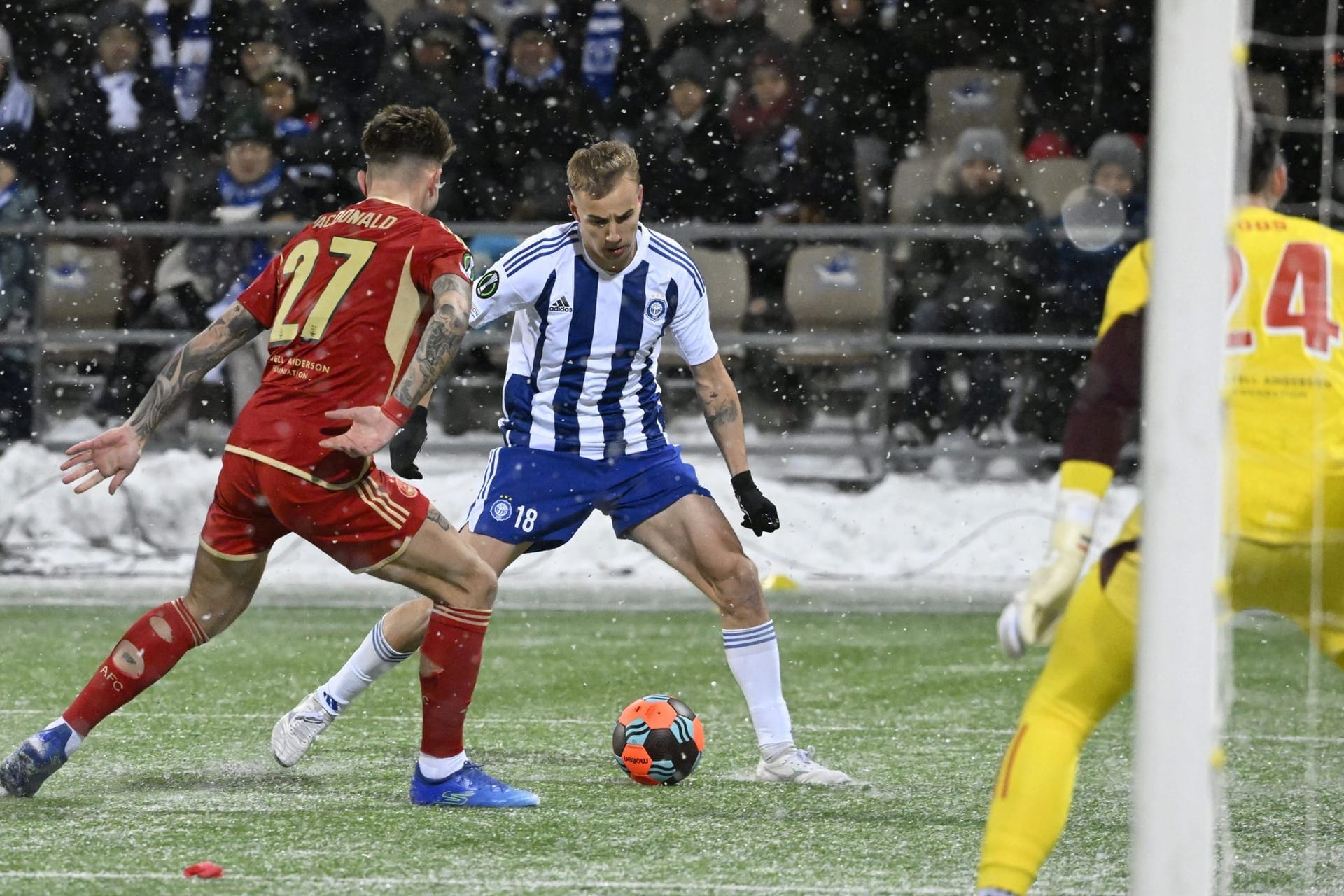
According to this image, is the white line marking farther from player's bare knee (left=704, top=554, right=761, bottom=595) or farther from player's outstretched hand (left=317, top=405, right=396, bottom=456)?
player's bare knee (left=704, top=554, right=761, bottom=595)

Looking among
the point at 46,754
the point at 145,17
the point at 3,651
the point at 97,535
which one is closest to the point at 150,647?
the point at 46,754

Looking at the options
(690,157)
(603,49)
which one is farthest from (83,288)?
(690,157)

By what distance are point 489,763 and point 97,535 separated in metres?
5.55

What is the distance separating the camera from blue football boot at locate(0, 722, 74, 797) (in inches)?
186

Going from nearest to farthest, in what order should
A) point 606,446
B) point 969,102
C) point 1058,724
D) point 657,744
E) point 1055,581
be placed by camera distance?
1. point 1055,581
2. point 1058,724
3. point 657,744
4. point 606,446
5. point 969,102

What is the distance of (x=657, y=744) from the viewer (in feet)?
16.9

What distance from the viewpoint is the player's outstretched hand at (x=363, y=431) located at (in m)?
4.52

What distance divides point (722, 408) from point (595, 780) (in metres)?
1.16

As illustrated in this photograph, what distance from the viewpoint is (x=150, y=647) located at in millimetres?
4789

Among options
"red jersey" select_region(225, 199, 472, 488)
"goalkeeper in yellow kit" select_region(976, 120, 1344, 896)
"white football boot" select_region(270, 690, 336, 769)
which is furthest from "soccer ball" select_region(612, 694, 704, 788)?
"goalkeeper in yellow kit" select_region(976, 120, 1344, 896)

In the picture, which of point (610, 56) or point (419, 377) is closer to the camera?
point (419, 377)

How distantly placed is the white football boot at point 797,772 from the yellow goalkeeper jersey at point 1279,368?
2.10m

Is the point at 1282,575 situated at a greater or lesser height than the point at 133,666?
greater

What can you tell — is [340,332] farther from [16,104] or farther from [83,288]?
[16,104]
